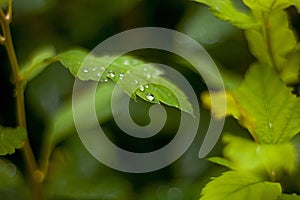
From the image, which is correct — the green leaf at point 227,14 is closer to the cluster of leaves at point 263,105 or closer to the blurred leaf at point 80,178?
the cluster of leaves at point 263,105

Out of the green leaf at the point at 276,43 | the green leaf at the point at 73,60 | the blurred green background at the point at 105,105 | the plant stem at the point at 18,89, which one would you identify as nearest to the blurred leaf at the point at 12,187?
the blurred green background at the point at 105,105

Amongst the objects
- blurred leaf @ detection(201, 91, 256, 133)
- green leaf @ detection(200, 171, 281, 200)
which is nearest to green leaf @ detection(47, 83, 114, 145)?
blurred leaf @ detection(201, 91, 256, 133)

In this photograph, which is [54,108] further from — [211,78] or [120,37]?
[211,78]

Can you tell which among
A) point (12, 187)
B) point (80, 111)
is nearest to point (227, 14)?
point (80, 111)

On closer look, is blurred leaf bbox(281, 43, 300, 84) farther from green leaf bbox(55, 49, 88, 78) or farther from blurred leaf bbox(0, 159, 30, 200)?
blurred leaf bbox(0, 159, 30, 200)

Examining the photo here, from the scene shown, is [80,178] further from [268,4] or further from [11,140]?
[268,4]
